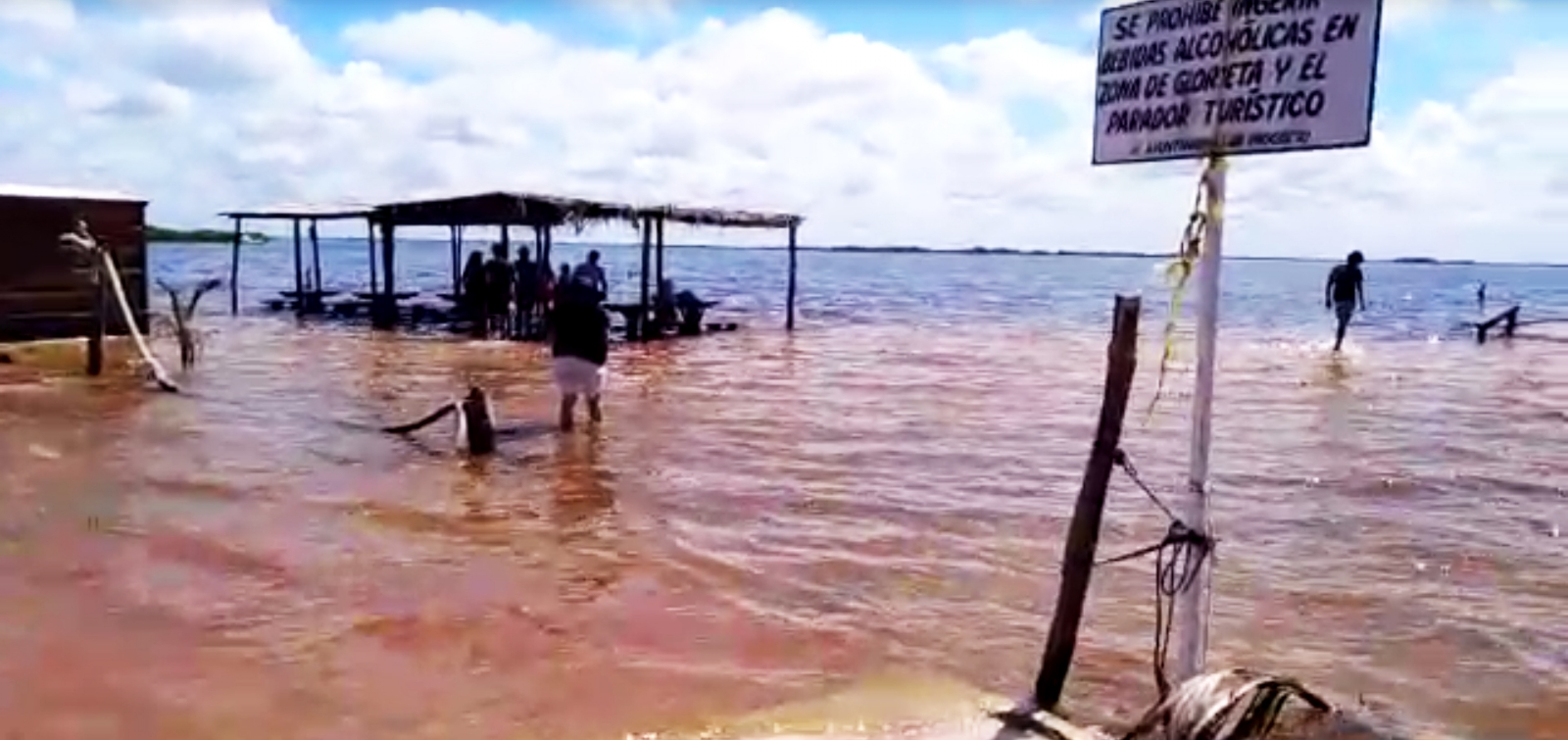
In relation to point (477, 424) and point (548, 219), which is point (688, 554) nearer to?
point (477, 424)

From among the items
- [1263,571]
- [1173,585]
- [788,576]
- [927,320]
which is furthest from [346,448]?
[927,320]

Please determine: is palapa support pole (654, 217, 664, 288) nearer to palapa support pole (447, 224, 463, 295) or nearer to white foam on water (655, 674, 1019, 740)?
palapa support pole (447, 224, 463, 295)

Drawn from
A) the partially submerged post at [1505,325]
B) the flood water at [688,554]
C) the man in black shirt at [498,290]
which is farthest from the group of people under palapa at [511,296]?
A: the partially submerged post at [1505,325]

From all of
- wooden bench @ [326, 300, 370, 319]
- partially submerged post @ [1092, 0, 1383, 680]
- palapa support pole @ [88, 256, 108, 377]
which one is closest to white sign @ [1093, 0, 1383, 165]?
partially submerged post @ [1092, 0, 1383, 680]

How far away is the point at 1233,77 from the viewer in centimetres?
502

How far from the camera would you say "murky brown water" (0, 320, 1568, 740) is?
7.11m

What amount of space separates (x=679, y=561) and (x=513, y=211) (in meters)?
17.9

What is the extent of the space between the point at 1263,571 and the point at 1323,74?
19.4 ft

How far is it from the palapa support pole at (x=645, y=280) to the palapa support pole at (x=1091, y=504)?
74.5 feet

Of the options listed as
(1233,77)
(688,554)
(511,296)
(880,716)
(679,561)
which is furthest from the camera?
(511,296)

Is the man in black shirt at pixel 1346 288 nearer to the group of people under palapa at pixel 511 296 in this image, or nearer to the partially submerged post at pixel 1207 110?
the group of people under palapa at pixel 511 296

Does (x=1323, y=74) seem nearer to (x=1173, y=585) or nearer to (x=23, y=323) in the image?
(x=1173, y=585)

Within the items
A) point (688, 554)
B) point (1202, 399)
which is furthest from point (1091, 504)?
point (688, 554)

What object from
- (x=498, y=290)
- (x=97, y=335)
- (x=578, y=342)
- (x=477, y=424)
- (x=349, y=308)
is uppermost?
(x=578, y=342)
